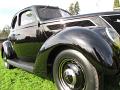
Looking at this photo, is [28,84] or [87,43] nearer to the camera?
[87,43]

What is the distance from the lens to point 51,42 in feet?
14.2

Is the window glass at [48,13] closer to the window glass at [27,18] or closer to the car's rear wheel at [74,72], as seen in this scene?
the window glass at [27,18]

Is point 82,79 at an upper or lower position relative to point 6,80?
upper

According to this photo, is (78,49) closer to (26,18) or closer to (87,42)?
(87,42)

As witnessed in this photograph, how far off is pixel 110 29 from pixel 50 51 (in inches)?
43.3

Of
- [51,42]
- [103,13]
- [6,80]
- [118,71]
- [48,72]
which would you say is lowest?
[6,80]

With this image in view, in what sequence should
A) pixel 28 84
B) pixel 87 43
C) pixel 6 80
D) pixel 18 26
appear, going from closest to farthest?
1. pixel 87 43
2. pixel 28 84
3. pixel 6 80
4. pixel 18 26

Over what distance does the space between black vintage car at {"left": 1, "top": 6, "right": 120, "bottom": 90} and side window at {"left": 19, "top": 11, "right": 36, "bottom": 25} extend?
0.99ft

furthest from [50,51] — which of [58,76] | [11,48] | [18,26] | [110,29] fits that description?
[11,48]

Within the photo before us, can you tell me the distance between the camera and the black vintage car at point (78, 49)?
3.71m

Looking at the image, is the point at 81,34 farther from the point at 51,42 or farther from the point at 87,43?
the point at 51,42

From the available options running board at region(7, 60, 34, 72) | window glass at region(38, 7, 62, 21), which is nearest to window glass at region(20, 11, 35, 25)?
window glass at region(38, 7, 62, 21)

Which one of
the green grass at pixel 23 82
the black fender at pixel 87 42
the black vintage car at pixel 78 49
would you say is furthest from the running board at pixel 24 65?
the black fender at pixel 87 42

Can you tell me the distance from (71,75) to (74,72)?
2.9 inches
